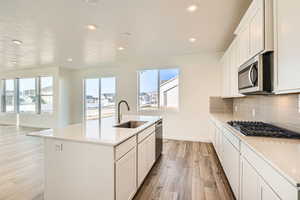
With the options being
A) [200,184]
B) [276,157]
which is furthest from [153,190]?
[276,157]

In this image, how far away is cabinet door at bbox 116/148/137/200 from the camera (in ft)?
5.07

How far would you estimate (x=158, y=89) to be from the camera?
514 cm

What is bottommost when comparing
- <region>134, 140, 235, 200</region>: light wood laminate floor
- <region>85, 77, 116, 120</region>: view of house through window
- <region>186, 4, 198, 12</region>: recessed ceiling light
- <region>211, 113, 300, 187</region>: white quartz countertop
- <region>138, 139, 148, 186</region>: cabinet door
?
<region>134, 140, 235, 200</region>: light wood laminate floor

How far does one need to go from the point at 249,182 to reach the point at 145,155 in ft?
4.63

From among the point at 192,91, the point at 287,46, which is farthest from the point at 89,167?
the point at 192,91

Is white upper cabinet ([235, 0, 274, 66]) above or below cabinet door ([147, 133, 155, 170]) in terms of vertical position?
above

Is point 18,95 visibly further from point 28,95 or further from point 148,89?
point 148,89

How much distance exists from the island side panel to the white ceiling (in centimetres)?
202

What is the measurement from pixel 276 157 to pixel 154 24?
267 cm

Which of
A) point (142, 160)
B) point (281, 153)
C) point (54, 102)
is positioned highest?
point (54, 102)

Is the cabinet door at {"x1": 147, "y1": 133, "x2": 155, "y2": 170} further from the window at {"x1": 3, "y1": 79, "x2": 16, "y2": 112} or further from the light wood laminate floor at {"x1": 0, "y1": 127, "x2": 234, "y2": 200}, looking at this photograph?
the window at {"x1": 3, "y1": 79, "x2": 16, "y2": 112}

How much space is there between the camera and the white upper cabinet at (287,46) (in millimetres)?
1144

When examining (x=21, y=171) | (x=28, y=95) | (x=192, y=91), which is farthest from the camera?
(x=28, y=95)

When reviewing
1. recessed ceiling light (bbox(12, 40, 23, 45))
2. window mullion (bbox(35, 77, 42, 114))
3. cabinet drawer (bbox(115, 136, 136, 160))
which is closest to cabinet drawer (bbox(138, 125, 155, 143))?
cabinet drawer (bbox(115, 136, 136, 160))
